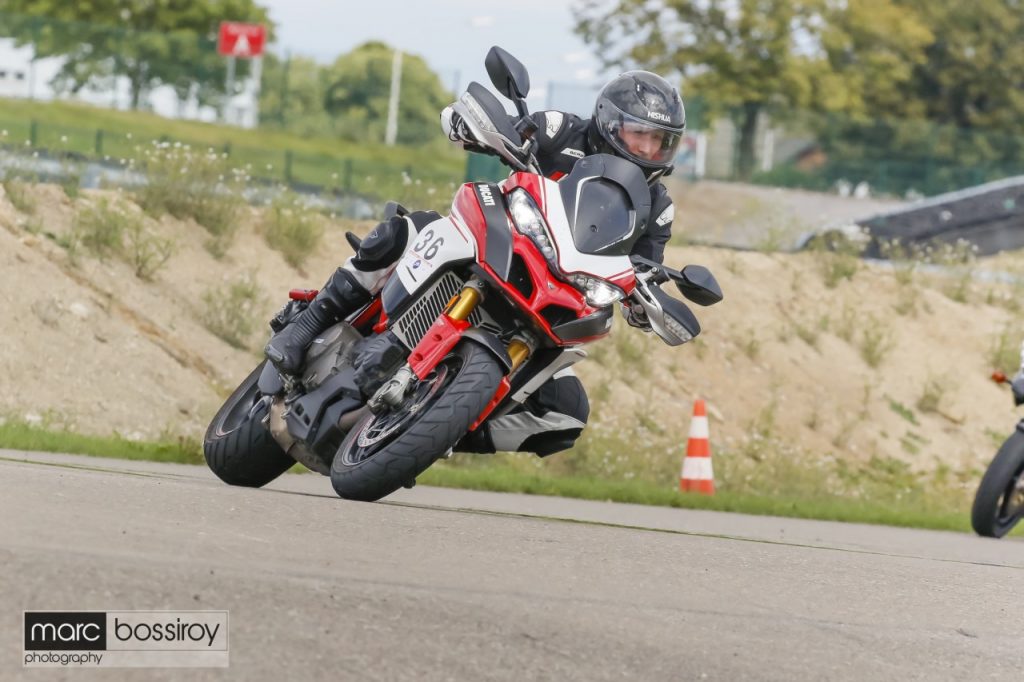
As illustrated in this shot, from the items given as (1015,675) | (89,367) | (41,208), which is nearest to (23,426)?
(89,367)

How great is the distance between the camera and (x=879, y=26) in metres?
52.7

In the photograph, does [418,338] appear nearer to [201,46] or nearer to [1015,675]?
[1015,675]

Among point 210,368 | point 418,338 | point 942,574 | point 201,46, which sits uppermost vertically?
point 418,338

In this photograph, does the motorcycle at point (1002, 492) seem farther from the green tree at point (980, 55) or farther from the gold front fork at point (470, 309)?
the green tree at point (980, 55)

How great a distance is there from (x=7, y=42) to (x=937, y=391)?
80.4ft

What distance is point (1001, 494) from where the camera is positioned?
37.1 ft

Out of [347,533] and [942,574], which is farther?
[942,574]

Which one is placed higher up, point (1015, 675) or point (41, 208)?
point (1015, 675)

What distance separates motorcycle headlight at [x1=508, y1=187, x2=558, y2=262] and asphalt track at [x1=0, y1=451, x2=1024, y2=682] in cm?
120

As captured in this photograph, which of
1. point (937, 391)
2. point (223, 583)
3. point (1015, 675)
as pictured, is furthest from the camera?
point (937, 391)

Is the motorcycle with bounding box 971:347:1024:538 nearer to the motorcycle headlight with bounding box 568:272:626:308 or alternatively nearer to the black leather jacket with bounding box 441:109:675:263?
the black leather jacket with bounding box 441:109:675:263

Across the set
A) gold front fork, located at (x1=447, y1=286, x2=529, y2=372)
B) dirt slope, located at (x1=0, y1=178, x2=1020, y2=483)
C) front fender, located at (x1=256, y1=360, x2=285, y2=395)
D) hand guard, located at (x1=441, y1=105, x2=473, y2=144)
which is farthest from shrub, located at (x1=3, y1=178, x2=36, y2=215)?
gold front fork, located at (x1=447, y1=286, x2=529, y2=372)

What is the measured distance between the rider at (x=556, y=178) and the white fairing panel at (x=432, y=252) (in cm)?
30

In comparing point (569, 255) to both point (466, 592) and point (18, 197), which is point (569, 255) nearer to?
point (466, 592)
